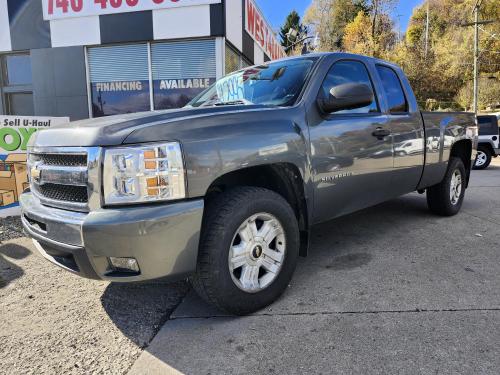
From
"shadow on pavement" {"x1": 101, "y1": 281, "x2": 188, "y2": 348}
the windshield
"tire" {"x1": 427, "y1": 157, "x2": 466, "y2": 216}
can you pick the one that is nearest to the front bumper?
"shadow on pavement" {"x1": 101, "y1": 281, "x2": 188, "y2": 348}

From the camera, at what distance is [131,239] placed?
2162 millimetres

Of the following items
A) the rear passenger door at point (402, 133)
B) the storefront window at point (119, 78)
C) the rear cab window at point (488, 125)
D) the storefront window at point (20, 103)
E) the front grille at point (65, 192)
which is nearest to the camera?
the front grille at point (65, 192)

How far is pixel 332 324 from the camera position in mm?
2596

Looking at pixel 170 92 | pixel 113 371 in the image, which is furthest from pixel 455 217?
pixel 170 92

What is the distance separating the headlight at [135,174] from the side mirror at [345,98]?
57.3 inches

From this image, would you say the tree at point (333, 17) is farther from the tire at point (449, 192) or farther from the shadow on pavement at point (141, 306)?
the shadow on pavement at point (141, 306)

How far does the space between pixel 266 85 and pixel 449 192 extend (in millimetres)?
3177

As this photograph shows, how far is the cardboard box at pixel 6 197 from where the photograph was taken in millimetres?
5230

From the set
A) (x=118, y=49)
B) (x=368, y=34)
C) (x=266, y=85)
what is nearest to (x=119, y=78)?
(x=118, y=49)

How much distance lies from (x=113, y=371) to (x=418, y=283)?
7.60ft

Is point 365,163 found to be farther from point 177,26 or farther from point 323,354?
point 177,26

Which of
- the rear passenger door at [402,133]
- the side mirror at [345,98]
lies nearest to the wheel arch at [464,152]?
the rear passenger door at [402,133]

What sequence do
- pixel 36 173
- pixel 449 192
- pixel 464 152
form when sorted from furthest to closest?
pixel 464 152 → pixel 449 192 → pixel 36 173

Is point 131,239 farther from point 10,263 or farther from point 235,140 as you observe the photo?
point 10,263
